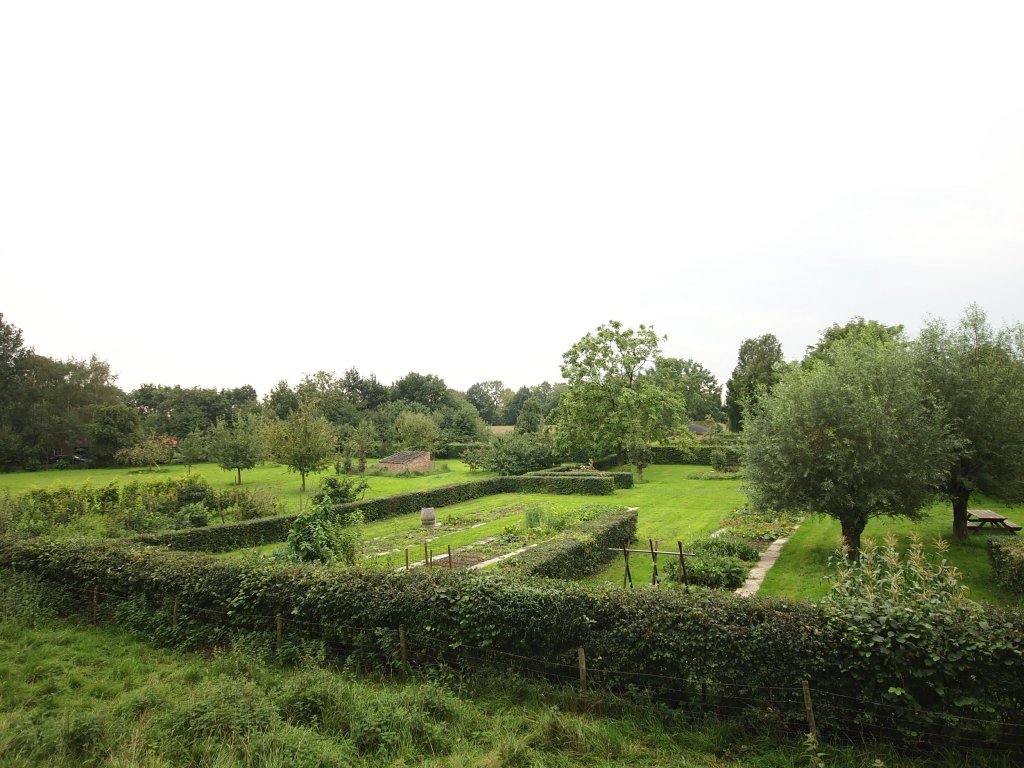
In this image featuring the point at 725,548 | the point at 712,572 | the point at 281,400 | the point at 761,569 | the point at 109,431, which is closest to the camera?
the point at 712,572

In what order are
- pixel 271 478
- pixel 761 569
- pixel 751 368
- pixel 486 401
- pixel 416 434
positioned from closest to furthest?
1. pixel 761 569
2. pixel 271 478
3. pixel 416 434
4. pixel 751 368
5. pixel 486 401

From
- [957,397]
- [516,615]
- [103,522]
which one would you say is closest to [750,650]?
[516,615]

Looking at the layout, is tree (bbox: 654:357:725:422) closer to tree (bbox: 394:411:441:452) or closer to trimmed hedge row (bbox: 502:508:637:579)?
tree (bbox: 394:411:441:452)

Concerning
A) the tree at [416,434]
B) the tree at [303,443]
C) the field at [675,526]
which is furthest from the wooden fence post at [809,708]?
the tree at [416,434]

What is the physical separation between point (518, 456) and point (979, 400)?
25065mm

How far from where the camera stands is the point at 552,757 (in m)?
5.24

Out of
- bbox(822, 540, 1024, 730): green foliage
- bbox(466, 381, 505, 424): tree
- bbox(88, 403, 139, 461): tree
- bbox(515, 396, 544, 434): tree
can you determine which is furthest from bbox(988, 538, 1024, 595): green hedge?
bbox(466, 381, 505, 424): tree

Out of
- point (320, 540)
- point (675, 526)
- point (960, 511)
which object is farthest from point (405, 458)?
point (960, 511)

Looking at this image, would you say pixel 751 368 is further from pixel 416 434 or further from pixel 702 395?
pixel 416 434

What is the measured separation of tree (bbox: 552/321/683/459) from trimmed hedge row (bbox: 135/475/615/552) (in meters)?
5.46

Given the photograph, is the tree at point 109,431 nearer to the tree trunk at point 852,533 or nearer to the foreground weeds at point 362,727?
the foreground weeds at point 362,727

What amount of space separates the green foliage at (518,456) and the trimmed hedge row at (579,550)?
1770 cm

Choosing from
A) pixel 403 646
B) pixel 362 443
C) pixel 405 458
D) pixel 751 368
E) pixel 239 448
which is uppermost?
pixel 751 368

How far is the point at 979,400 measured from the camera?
13.4 meters
